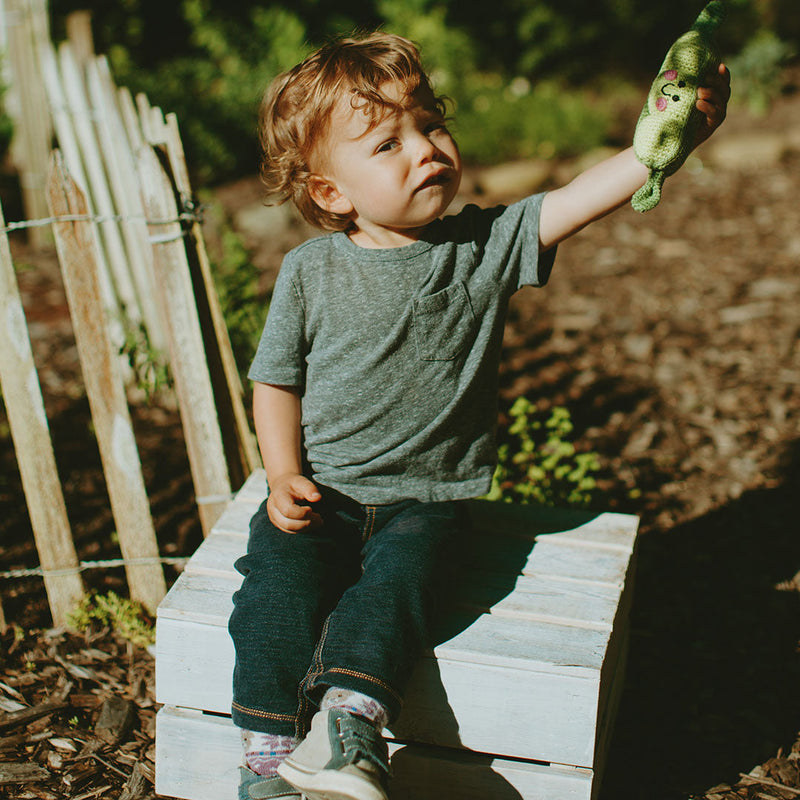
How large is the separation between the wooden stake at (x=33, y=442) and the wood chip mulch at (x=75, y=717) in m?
0.18

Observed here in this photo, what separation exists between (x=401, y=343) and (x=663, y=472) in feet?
6.33

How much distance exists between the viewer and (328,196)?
2166mm

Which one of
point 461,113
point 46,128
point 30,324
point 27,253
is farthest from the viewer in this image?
point 461,113

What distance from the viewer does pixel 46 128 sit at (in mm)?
5633

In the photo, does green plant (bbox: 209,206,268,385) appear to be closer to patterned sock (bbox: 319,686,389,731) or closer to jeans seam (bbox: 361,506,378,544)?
jeans seam (bbox: 361,506,378,544)

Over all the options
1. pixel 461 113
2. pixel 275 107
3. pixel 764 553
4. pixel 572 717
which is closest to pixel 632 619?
pixel 764 553

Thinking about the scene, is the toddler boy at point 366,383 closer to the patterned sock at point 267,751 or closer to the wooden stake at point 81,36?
the patterned sock at point 267,751

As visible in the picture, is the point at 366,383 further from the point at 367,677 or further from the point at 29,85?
the point at 29,85

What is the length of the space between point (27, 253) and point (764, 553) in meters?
5.30

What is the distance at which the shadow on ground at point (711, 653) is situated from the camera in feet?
7.87

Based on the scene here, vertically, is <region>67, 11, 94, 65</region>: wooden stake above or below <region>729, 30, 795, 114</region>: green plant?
above

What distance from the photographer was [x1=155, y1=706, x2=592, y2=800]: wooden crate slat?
2.00 metres

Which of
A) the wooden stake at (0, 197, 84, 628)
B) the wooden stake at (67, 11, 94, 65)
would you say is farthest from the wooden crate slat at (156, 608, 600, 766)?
the wooden stake at (67, 11, 94, 65)

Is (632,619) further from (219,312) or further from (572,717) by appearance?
(219,312)
